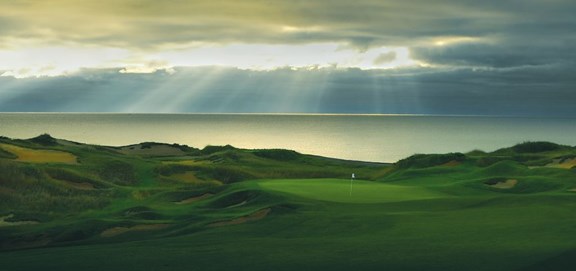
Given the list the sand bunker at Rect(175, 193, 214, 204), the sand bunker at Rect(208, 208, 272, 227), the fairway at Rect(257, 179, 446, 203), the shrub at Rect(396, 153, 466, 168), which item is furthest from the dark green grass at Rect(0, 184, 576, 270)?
the shrub at Rect(396, 153, 466, 168)

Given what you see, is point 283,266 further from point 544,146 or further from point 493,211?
point 544,146

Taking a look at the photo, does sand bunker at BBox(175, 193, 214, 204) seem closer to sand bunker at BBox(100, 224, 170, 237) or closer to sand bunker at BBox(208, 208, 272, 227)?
sand bunker at BBox(100, 224, 170, 237)

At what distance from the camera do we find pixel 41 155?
71812mm

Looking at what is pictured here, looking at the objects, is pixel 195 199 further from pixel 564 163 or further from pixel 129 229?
pixel 564 163

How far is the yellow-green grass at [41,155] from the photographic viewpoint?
224 ft

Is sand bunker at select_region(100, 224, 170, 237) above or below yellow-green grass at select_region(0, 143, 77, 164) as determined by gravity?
below

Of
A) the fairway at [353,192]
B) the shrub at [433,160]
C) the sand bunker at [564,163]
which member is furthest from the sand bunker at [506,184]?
the sand bunker at [564,163]

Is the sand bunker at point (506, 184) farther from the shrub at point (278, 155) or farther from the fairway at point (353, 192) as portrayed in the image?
the shrub at point (278, 155)

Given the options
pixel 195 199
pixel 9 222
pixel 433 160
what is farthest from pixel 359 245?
pixel 433 160

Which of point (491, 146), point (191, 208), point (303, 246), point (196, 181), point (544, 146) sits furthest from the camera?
point (491, 146)

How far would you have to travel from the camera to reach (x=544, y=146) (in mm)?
92875

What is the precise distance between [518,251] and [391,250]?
3125 millimetres

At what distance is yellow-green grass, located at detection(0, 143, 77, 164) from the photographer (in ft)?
224

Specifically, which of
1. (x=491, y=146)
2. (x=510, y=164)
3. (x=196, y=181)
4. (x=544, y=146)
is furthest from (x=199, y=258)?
(x=491, y=146)
